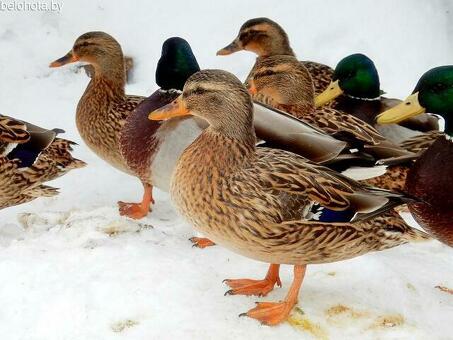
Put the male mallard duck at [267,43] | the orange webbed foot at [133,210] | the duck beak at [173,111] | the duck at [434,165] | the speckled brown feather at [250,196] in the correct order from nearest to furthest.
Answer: the speckled brown feather at [250,196] → the duck beak at [173,111] → the duck at [434,165] → the orange webbed foot at [133,210] → the male mallard duck at [267,43]

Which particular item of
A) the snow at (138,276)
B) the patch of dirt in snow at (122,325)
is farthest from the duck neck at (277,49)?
the patch of dirt in snow at (122,325)

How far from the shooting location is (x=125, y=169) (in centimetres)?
538

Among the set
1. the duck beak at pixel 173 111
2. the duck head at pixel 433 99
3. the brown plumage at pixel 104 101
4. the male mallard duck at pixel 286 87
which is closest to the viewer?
the duck beak at pixel 173 111

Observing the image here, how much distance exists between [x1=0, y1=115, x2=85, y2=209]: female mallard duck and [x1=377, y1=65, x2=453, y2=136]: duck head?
84.1 inches

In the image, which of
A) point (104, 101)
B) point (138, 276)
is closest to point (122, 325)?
→ point (138, 276)

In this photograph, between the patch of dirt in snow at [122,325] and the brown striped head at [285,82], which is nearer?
the patch of dirt in snow at [122,325]

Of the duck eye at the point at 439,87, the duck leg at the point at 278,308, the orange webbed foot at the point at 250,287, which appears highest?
the duck eye at the point at 439,87

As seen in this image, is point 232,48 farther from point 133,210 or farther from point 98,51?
point 133,210

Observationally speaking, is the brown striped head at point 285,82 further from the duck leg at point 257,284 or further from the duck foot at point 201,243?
the duck leg at point 257,284

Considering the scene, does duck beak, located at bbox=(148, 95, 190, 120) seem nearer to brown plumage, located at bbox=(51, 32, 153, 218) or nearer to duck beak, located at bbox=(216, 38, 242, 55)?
brown plumage, located at bbox=(51, 32, 153, 218)

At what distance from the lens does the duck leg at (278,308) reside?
343cm

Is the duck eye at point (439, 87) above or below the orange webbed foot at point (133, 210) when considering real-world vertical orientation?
above

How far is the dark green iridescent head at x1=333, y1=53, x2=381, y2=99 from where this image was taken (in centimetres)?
563

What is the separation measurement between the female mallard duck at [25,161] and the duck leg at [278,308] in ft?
6.75
